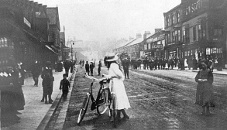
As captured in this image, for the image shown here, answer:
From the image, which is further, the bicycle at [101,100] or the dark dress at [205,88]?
the dark dress at [205,88]

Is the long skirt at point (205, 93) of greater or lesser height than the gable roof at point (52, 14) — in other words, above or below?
below

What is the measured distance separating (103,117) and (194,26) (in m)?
39.5

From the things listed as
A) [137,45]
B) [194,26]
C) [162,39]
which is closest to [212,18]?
[194,26]

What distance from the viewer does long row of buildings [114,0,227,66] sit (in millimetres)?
37656

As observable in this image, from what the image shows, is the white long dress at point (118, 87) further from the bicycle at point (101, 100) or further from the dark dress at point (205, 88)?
the dark dress at point (205, 88)

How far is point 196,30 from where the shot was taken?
4347 cm

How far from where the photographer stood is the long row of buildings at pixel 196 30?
37656 millimetres

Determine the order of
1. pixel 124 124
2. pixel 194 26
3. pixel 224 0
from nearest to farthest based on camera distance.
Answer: pixel 124 124 → pixel 224 0 → pixel 194 26

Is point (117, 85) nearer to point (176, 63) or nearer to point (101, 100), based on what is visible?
point (101, 100)

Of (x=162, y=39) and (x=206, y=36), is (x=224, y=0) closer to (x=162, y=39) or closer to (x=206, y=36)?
(x=206, y=36)

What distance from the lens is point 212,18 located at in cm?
3834

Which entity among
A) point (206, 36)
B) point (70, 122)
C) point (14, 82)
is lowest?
point (70, 122)

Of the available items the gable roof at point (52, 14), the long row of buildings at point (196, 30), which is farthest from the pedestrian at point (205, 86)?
the gable roof at point (52, 14)

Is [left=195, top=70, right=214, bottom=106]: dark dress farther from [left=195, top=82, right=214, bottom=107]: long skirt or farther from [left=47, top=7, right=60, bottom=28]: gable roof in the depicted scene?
[left=47, top=7, right=60, bottom=28]: gable roof
